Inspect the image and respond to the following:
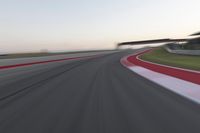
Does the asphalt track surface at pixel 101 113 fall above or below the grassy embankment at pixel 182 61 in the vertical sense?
above

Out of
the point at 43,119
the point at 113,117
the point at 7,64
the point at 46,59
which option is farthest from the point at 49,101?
the point at 46,59

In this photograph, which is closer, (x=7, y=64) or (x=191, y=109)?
(x=191, y=109)

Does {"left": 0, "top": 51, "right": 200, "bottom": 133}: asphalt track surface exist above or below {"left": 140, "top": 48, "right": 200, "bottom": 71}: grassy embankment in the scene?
above

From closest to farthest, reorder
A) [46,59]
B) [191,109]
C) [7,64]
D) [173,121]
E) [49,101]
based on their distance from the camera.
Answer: [173,121], [191,109], [49,101], [7,64], [46,59]

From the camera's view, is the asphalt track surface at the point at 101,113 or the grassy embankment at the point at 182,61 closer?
the asphalt track surface at the point at 101,113

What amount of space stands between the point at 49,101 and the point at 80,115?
2.27 metres

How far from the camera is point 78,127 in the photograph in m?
5.26

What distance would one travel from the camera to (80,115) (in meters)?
6.22

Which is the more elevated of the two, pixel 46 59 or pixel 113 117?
pixel 113 117

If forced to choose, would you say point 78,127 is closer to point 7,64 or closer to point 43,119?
point 43,119

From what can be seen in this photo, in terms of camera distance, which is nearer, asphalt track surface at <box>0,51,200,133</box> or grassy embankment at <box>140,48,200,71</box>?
asphalt track surface at <box>0,51,200,133</box>

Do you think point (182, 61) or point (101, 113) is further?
point (182, 61)

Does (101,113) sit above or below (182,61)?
above

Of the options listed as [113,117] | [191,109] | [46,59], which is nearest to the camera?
[113,117]
